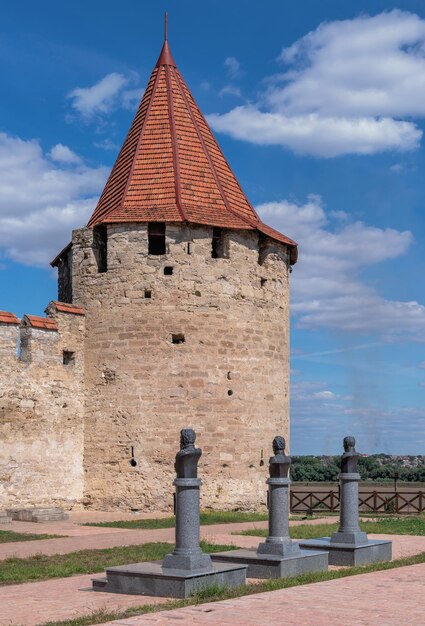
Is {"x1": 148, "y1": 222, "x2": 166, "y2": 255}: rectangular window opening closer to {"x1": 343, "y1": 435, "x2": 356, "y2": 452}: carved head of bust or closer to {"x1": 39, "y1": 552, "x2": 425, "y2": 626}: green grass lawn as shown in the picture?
{"x1": 343, "y1": 435, "x2": 356, "y2": 452}: carved head of bust

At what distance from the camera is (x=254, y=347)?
72.1 ft

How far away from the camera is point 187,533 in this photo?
31.1ft

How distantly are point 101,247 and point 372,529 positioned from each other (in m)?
9.95

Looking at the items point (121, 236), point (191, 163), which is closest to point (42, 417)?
point (121, 236)

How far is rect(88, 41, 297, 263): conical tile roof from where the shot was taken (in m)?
21.9

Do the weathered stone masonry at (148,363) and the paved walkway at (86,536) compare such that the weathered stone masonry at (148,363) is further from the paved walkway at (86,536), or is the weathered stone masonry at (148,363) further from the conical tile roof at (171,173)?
the paved walkway at (86,536)

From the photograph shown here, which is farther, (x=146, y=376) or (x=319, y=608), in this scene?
(x=146, y=376)

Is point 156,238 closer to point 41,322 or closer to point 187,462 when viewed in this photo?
point 41,322

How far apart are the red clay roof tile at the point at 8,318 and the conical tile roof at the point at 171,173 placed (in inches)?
133

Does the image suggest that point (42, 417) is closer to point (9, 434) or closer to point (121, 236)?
point (9, 434)

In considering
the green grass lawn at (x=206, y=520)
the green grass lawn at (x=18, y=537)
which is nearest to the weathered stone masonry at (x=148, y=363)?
the green grass lawn at (x=206, y=520)

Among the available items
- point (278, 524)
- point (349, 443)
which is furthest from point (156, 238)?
point (278, 524)

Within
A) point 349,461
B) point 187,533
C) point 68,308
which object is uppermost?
point 68,308

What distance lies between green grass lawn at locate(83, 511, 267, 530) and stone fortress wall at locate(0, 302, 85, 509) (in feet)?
8.98
